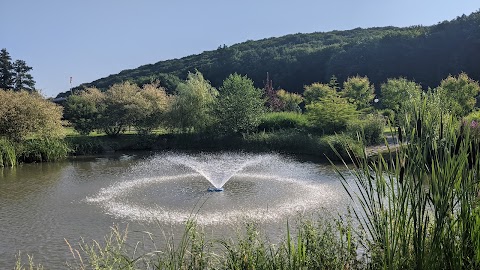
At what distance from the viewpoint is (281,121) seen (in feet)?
85.4

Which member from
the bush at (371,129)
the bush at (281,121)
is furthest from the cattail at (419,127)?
the bush at (281,121)

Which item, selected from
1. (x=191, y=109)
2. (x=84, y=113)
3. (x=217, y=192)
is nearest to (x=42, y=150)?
(x=84, y=113)

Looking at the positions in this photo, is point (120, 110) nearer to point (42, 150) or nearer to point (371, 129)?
point (42, 150)

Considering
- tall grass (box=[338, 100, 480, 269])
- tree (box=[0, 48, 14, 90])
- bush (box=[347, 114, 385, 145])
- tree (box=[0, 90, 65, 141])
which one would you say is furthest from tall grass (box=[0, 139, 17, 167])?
tree (box=[0, 48, 14, 90])

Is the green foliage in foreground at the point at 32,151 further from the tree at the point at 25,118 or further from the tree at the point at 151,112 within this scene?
the tree at the point at 151,112

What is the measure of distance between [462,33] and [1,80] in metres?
55.3

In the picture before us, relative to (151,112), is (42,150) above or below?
below

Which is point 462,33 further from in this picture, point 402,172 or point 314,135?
point 402,172

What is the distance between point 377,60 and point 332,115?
3414cm

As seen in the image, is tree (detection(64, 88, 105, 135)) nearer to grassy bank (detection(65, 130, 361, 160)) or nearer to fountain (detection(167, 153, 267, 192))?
grassy bank (detection(65, 130, 361, 160))

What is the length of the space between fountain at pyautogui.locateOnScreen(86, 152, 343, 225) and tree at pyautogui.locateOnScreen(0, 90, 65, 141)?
604 cm

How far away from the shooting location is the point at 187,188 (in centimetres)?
1259

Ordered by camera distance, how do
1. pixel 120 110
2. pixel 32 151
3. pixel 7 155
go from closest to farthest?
1. pixel 7 155
2. pixel 32 151
3. pixel 120 110

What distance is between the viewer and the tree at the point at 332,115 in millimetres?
22266
